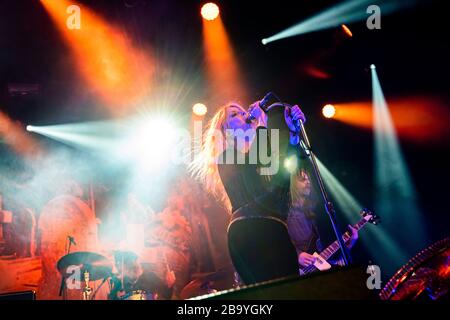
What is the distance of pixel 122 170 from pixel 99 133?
2.33 ft

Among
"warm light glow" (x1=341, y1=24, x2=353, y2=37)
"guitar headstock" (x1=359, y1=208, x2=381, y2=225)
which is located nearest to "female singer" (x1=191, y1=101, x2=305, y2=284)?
"guitar headstock" (x1=359, y1=208, x2=381, y2=225)

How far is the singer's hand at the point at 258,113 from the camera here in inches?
102

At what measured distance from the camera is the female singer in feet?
7.34

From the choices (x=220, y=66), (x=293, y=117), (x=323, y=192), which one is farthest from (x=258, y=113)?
(x=220, y=66)

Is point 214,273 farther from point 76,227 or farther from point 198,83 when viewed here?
point 198,83

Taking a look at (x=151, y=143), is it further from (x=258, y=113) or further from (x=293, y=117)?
(x=293, y=117)

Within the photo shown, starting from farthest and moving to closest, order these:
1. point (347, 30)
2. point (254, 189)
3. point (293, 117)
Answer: point (347, 30)
point (293, 117)
point (254, 189)

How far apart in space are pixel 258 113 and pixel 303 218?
364cm

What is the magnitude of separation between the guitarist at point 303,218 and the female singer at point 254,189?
3.08 m

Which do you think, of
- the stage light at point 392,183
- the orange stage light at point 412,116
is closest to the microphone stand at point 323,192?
the stage light at point 392,183

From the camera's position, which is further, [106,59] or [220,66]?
[220,66]

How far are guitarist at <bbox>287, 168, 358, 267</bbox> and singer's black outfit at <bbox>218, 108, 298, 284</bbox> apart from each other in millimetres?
3140

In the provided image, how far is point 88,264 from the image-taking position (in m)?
4.22
